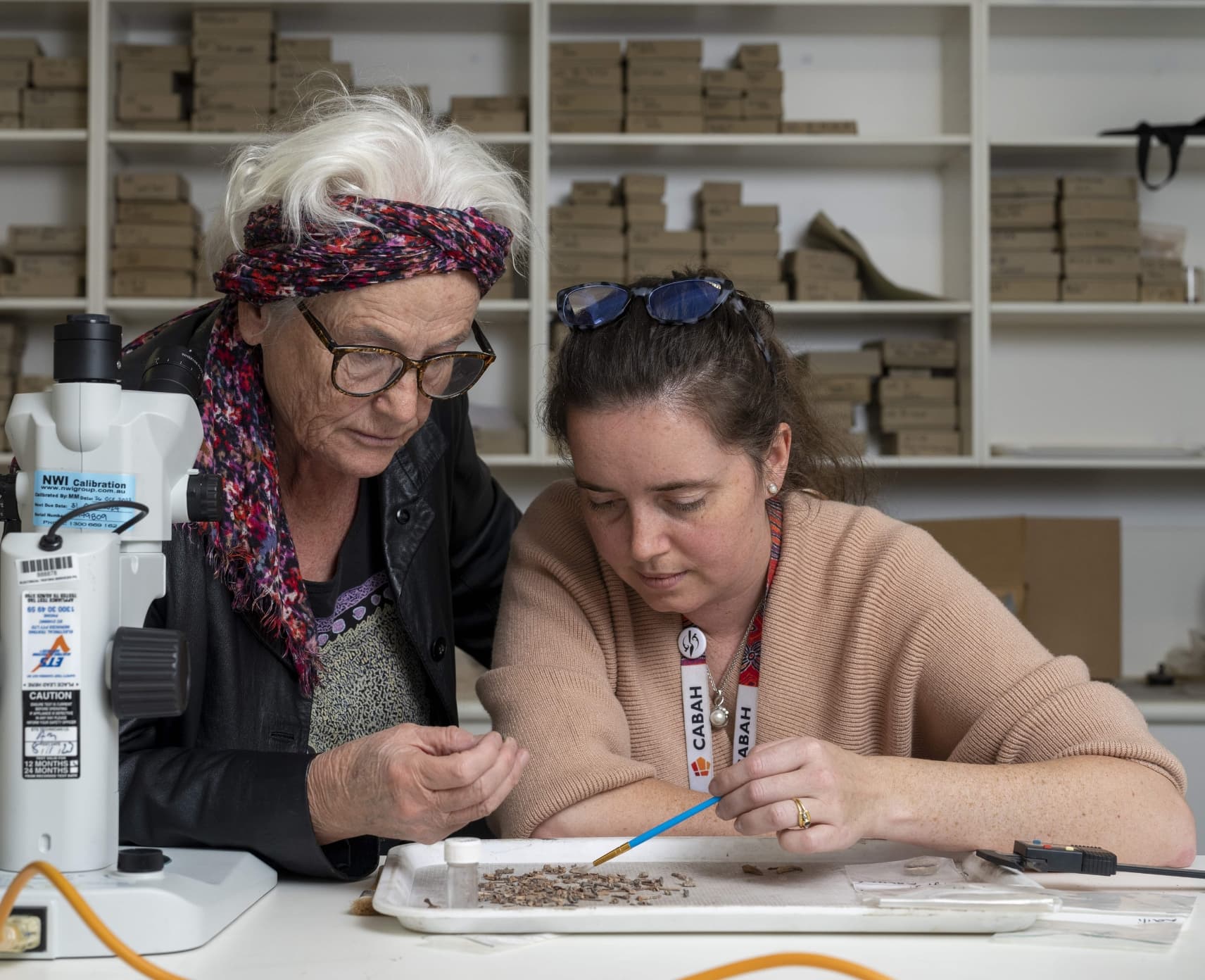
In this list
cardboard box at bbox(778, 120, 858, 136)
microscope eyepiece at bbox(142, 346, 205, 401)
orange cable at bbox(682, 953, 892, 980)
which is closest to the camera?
orange cable at bbox(682, 953, 892, 980)

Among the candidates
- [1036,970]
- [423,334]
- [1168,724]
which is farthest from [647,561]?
[1168,724]

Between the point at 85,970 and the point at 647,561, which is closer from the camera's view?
the point at 85,970

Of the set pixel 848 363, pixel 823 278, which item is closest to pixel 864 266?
pixel 823 278

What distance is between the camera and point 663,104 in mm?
3406

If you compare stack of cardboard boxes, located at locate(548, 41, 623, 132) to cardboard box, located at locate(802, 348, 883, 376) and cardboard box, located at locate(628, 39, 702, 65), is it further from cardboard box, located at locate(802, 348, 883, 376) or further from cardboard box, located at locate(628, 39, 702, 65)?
cardboard box, located at locate(802, 348, 883, 376)

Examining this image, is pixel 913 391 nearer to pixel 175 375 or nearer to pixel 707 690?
pixel 707 690

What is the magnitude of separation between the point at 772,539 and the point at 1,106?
9.18ft

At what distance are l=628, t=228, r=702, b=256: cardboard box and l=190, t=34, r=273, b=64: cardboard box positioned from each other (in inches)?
40.9

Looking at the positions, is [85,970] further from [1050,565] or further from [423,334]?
[1050,565]

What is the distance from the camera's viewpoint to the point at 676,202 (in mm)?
3668

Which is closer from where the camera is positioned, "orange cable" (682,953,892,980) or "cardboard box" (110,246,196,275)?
"orange cable" (682,953,892,980)

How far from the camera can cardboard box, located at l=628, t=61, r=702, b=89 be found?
339 centimetres

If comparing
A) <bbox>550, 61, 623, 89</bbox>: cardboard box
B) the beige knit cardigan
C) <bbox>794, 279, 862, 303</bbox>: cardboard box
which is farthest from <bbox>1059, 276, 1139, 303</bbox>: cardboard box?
the beige knit cardigan

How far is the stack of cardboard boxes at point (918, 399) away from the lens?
3398mm
